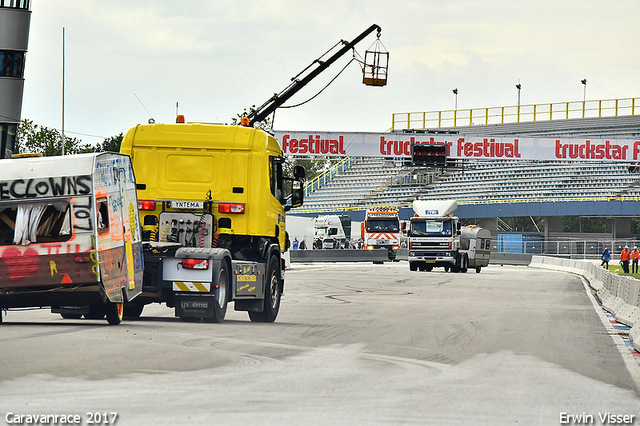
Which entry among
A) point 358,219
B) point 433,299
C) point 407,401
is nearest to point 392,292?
point 433,299

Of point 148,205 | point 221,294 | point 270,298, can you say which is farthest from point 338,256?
point 221,294

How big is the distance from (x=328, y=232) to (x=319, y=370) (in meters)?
62.4

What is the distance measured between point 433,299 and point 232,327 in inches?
398

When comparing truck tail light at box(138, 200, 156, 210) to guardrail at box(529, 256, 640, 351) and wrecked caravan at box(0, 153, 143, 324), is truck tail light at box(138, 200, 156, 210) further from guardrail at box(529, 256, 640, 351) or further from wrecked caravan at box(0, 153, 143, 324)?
guardrail at box(529, 256, 640, 351)

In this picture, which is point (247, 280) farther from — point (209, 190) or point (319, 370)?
point (319, 370)

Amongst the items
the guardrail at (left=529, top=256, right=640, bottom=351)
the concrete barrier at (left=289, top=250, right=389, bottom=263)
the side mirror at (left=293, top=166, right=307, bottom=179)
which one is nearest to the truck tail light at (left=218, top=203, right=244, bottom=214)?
the side mirror at (left=293, top=166, right=307, bottom=179)

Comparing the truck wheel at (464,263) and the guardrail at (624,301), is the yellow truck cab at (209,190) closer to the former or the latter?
the guardrail at (624,301)

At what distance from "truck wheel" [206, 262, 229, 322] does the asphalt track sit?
0.99 ft

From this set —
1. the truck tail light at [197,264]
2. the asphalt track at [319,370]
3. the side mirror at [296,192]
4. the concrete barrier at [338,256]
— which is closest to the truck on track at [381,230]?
the concrete barrier at [338,256]

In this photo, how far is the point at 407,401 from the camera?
786 centimetres

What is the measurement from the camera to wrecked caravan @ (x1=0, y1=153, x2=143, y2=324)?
1216 cm

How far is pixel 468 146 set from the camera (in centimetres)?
4675

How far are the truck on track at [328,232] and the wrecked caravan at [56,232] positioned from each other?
190 ft

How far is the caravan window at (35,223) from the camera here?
12266 millimetres
